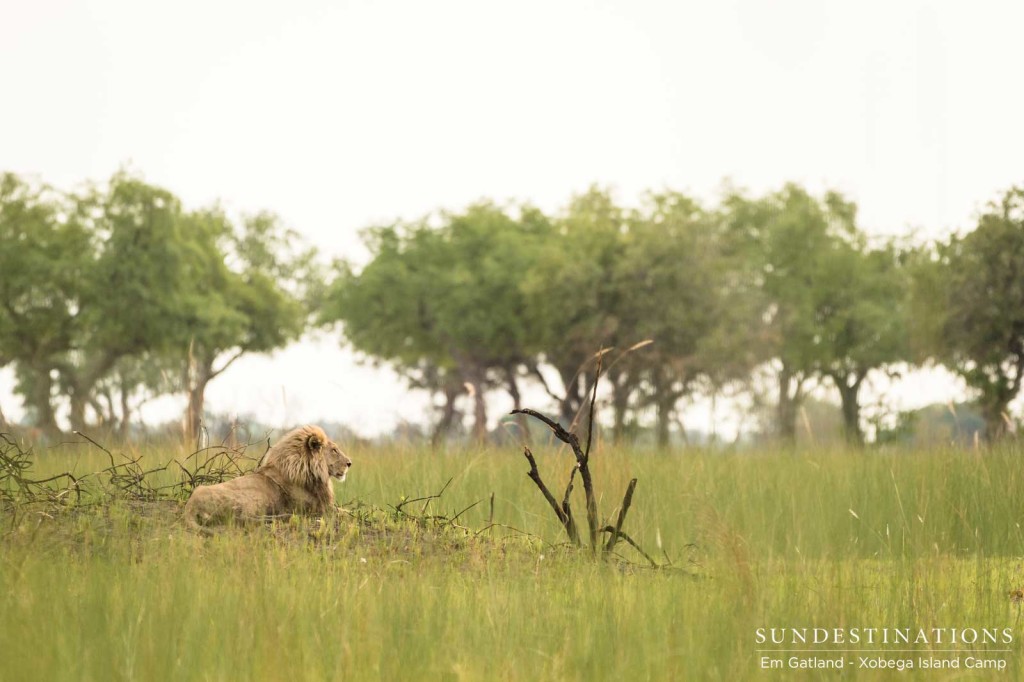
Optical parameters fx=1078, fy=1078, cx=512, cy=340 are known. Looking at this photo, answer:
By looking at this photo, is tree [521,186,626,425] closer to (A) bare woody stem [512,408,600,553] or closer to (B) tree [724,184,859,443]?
(B) tree [724,184,859,443]

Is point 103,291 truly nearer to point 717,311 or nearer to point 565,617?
point 717,311

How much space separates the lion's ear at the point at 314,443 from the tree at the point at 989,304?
1286 inches

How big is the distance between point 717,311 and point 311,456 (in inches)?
1435

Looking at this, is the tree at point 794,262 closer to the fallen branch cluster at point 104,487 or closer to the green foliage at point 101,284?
the green foliage at point 101,284

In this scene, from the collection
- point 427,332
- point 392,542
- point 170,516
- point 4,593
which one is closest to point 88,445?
point 170,516

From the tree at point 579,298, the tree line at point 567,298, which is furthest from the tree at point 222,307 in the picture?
the tree at point 579,298

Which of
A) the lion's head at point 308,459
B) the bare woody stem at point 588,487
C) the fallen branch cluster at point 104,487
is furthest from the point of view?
the fallen branch cluster at point 104,487

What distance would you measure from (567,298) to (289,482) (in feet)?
116

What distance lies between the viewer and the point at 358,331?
170ft

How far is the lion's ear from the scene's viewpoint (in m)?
7.79

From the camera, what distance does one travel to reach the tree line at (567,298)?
128 ft

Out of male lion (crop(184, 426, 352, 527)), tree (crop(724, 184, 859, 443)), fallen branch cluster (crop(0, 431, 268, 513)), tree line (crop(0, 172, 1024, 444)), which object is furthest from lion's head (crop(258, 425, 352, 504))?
tree (crop(724, 184, 859, 443))

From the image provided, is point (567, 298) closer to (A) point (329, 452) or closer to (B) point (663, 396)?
(B) point (663, 396)

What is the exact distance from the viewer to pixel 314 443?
7.83 metres
